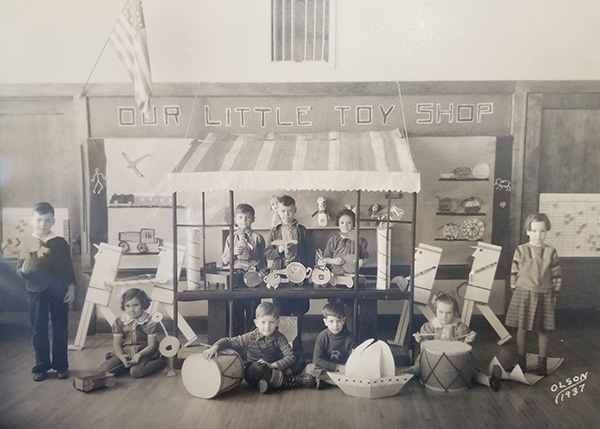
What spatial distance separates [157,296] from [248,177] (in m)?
0.83

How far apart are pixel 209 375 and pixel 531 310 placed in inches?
63.6

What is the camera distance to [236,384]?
9.34 ft

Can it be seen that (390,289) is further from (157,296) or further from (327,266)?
(157,296)

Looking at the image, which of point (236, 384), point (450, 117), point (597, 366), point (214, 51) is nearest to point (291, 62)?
point (214, 51)

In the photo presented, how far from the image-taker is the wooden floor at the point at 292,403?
8.48ft

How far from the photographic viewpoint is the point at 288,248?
10.4ft

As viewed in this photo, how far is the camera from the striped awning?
279 centimetres

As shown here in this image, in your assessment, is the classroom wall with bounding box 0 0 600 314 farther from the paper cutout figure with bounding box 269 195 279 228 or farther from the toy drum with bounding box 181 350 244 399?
the toy drum with bounding box 181 350 244 399

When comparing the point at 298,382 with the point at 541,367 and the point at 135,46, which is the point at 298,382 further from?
the point at 135,46

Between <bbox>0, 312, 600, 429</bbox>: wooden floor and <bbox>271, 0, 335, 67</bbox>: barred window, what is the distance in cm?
160

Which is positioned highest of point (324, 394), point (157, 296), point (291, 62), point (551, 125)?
point (291, 62)

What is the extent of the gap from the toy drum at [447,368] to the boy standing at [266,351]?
1.89ft

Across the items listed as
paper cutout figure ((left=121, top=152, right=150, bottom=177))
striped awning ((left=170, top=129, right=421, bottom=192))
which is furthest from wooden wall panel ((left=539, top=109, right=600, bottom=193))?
paper cutout figure ((left=121, top=152, right=150, bottom=177))

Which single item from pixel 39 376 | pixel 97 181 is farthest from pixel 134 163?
pixel 39 376
